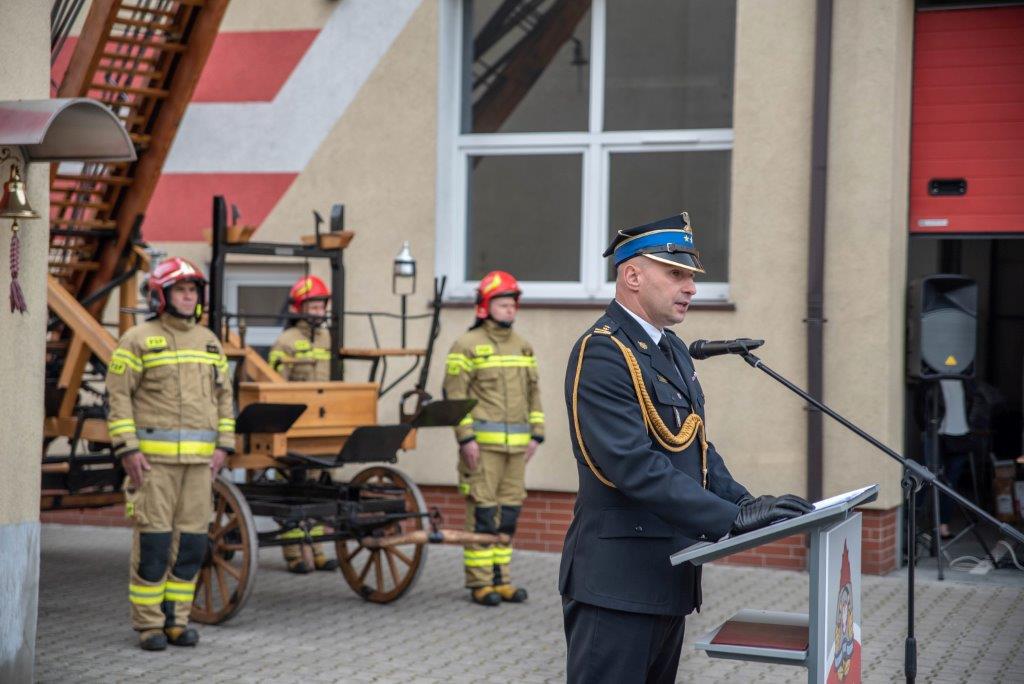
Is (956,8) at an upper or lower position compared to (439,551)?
upper

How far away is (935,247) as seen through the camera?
650 inches

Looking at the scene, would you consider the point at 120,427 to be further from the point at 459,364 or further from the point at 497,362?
the point at 497,362

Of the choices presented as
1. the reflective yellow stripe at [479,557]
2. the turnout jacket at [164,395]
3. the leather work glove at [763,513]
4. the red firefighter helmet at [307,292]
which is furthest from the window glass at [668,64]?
the leather work glove at [763,513]

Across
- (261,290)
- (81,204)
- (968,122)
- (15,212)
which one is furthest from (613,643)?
(261,290)

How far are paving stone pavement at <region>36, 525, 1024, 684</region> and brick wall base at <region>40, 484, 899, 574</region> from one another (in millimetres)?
143

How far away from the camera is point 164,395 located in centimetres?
776

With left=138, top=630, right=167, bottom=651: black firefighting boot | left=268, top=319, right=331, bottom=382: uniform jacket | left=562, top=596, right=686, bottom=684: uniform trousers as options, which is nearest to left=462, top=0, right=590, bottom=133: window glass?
left=268, top=319, right=331, bottom=382: uniform jacket

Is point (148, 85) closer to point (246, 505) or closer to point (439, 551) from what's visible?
point (246, 505)

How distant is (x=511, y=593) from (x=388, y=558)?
82 cm

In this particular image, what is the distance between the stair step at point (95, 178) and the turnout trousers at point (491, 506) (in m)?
2.87

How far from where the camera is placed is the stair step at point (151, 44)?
345 inches

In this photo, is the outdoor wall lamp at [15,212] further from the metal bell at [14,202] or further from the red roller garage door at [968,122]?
the red roller garage door at [968,122]

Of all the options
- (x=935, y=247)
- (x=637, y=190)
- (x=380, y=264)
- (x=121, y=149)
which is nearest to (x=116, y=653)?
(x=121, y=149)

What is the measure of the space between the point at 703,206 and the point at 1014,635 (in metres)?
4.09
